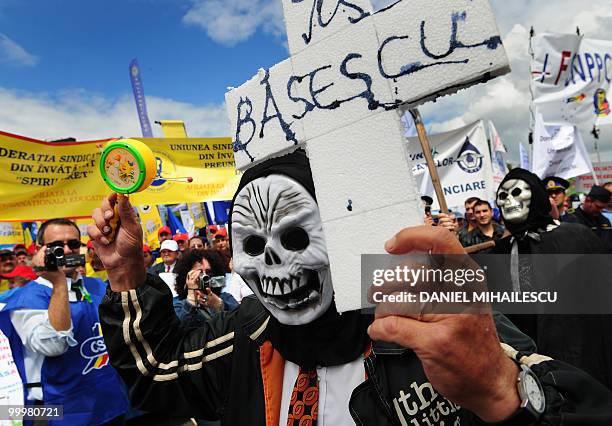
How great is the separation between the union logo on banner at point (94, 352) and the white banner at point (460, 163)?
466 centimetres

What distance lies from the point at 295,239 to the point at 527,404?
766 millimetres

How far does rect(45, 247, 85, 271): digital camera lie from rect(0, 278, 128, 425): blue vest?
276 millimetres

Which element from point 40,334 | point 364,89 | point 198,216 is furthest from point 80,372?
point 198,216

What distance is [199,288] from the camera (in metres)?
3.38

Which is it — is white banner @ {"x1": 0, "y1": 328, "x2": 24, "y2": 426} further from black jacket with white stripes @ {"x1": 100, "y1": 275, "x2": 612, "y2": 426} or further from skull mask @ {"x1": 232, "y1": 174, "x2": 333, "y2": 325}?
skull mask @ {"x1": 232, "y1": 174, "x2": 333, "y2": 325}

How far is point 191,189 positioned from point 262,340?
14.4 feet

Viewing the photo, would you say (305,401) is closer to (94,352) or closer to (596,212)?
(94,352)

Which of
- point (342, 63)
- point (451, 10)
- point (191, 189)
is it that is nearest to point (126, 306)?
point (342, 63)

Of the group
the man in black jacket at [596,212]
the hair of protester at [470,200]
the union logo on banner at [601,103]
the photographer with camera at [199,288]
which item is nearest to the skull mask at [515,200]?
the photographer with camera at [199,288]

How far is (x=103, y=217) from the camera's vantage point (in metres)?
1.53

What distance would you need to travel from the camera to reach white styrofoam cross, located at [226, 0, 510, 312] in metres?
1.03

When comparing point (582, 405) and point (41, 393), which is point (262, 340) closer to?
point (582, 405)

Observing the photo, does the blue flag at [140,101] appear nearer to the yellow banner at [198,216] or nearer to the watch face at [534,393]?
→ the yellow banner at [198,216]

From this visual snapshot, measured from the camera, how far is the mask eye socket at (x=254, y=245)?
146 centimetres
